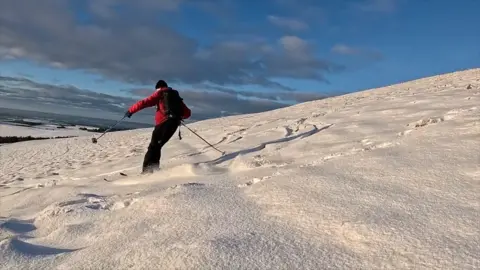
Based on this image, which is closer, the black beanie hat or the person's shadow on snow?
the black beanie hat

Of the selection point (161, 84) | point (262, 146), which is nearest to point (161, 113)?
point (161, 84)

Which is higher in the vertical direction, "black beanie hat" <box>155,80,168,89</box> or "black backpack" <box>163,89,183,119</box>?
"black beanie hat" <box>155,80,168,89</box>

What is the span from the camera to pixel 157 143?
786 cm

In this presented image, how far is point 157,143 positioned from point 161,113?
0.54 meters

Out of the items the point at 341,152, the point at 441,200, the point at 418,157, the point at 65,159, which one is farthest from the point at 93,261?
the point at 65,159

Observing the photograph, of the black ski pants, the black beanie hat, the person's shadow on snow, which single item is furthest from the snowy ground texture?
the black beanie hat

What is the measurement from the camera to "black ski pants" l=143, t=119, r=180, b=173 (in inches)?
303

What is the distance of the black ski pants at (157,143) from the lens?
25.3 ft

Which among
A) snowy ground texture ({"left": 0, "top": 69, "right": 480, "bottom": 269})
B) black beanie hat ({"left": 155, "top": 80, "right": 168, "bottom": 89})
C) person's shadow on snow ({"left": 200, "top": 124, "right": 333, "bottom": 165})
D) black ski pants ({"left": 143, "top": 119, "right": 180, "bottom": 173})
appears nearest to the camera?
snowy ground texture ({"left": 0, "top": 69, "right": 480, "bottom": 269})

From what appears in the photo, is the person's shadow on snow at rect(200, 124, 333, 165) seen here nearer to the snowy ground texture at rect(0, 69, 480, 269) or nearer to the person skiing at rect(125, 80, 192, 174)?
the person skiing at rect(125, 80, 192, 174)

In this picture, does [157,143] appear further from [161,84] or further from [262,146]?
[262,146]

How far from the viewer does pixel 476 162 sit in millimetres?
4473

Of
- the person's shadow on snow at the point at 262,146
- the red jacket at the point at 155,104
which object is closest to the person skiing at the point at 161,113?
the red jacket at the point at 155,104

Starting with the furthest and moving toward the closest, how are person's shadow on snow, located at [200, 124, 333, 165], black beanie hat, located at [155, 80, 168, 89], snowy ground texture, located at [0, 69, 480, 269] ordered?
person's shadow on snow, located at [200, 124, 333, 165]
black beanie hat, located at [155, 80, 168, 89]
snowy ground texture, located at [0, 69, 480, 269]
